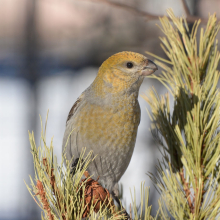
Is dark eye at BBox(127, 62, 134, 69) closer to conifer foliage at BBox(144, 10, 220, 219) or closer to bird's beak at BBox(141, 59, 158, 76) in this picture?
bird's beak at BBox(141, 59, 158, 76)

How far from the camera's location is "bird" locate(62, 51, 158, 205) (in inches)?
52.7

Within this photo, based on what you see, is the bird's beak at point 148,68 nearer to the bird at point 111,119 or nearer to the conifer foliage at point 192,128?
the bird at point 111,119

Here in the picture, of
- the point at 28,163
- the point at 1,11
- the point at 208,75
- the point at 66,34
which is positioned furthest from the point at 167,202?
the point at 1,11

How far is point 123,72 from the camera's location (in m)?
1.42

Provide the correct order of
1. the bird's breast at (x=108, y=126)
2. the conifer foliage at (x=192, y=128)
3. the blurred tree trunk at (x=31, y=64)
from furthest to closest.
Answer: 1. the blurred tree trunk at (x=31, y=64)
2. the bird's breast at (x=108, y=126)
3. the conifer foliage at (x=192, y=128)

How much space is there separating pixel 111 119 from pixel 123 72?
0.26 m

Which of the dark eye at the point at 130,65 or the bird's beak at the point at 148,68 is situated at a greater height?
the dark eye at the point at 130,65

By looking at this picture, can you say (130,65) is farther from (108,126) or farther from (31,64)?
(31,64)

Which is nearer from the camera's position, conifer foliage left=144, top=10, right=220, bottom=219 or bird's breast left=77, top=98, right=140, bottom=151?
conifer foliage left=144, top=10, right=220, bottom=219

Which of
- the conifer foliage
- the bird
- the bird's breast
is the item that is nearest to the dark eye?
the bird

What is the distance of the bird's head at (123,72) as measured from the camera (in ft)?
4.51

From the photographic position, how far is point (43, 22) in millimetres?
3756

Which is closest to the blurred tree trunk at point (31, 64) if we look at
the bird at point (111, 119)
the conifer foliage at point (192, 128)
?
the bird at point (111, 119)

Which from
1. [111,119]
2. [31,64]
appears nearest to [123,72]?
[111,119]
